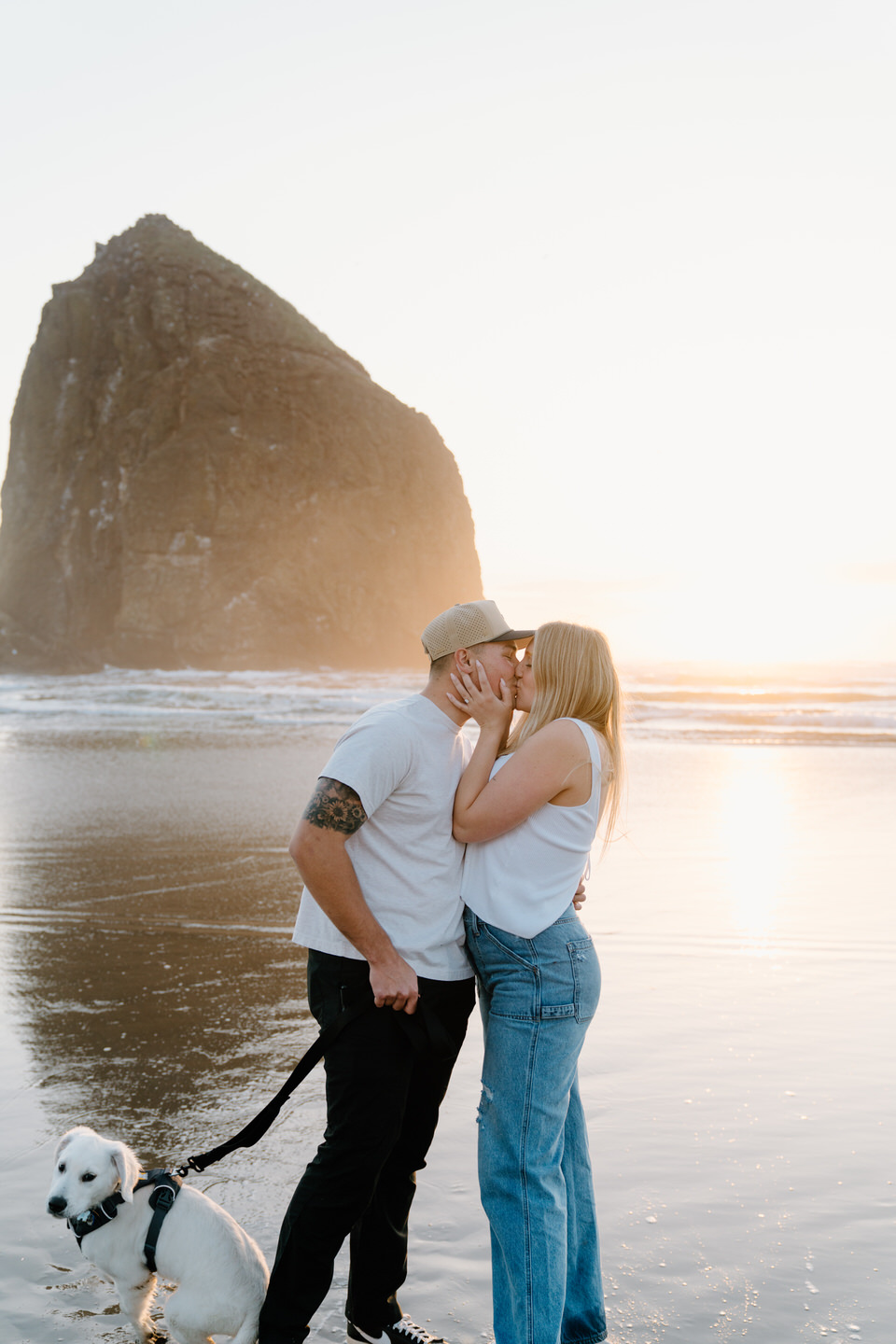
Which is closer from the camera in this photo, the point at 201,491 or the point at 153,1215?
the point at 153,1215

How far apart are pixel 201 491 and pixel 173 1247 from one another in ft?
194

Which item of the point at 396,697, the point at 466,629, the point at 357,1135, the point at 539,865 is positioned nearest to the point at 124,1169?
the point at 357,1135

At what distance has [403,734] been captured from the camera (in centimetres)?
242

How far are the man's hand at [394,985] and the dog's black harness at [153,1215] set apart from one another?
69 centimetres

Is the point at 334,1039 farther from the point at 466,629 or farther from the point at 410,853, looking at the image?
the point at 466,629

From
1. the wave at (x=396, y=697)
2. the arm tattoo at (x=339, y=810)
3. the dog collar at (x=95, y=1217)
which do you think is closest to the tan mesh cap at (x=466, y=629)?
the arm tattoo at (x=339, y=810)

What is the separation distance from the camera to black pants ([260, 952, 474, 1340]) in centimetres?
233

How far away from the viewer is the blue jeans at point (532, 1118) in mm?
2260

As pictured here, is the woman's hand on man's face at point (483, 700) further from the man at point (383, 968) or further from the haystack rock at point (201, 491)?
the haystack rock at point (201, 491)

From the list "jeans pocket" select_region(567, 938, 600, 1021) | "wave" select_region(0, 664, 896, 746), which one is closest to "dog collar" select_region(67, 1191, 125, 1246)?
"jeans pocket" select_region(567, 938, 600, 1021)

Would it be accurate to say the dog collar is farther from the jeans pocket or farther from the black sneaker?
the jeans pocket

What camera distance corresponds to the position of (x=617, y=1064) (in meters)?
4.13

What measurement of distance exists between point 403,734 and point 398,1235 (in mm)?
1377

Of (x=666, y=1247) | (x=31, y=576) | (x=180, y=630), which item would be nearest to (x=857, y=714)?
(x=666, y=1247)
